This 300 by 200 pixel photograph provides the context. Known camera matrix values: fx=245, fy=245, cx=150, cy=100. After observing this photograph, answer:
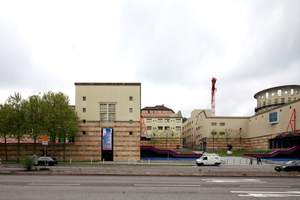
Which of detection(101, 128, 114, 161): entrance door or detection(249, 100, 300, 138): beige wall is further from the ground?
detection(249, 100, 300, 138): beige wall

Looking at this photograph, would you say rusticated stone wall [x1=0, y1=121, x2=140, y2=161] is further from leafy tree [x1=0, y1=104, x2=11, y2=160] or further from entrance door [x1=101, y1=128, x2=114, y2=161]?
leafy tree [x1=0, y1=104, x2=11, y2=160]

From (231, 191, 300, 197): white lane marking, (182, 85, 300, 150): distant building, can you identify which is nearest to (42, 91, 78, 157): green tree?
(231, 191, 300, 197): white lane marking

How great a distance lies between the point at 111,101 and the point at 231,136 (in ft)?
155

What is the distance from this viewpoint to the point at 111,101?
163ft

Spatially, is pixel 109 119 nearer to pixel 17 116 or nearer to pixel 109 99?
pixel 109 99

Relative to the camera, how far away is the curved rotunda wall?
271ft

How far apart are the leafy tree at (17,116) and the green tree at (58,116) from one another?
12.9 feet

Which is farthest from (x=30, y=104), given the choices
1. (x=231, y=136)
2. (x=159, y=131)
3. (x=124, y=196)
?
(x=231, y=136)

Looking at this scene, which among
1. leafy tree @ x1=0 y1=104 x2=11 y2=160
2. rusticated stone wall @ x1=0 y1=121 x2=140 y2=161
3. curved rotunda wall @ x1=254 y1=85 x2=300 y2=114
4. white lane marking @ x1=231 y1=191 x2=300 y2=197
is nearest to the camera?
white lane marking @ x1=231 y1=191 x2=300 y2=197

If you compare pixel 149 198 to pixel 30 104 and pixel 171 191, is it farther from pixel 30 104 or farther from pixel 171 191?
pixel 30 104

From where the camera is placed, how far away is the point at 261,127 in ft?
236

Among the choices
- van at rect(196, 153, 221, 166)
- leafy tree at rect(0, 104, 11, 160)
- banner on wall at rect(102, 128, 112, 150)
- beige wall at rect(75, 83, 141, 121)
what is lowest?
van at rect(196, 153, 221, 166)

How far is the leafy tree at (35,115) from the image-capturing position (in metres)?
41.2

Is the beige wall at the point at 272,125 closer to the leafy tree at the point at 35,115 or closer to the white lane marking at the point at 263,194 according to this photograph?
the white lane marking at the point at 263,194
